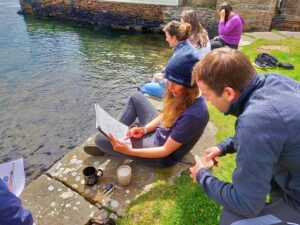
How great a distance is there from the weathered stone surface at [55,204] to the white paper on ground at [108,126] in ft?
2.75

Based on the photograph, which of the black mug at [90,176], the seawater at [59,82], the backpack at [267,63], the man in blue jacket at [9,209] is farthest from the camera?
the backpack at [267,63]

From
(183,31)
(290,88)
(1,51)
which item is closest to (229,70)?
(290,88)

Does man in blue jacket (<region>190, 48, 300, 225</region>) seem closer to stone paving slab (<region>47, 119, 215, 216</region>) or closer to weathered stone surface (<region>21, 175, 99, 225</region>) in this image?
stone paving slab (<region>47, 119, 215, 216</region>)

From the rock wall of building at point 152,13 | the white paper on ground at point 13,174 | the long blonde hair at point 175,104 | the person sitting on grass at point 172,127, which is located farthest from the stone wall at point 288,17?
the white paper on ground at point 13,174

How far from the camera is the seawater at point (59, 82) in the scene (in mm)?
6129

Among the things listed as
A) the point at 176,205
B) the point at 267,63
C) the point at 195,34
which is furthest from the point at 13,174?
the point at 267,63

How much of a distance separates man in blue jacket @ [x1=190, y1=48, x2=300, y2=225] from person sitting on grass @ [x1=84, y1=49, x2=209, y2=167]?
0.86 m

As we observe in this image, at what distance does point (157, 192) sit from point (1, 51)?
13.3 m

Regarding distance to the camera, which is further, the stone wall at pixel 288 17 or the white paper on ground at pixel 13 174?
the stone wall at pixel 288 17

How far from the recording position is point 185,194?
307 centimetres

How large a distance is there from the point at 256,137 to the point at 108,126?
1.89 m

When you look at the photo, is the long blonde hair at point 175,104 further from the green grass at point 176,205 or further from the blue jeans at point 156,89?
the blue jeans at point 156,89

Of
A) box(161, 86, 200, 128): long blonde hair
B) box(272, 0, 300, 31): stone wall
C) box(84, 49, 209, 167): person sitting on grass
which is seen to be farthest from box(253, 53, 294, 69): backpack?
box(272, 0, 300, 31): stone wall

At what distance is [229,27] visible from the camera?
297 inches
